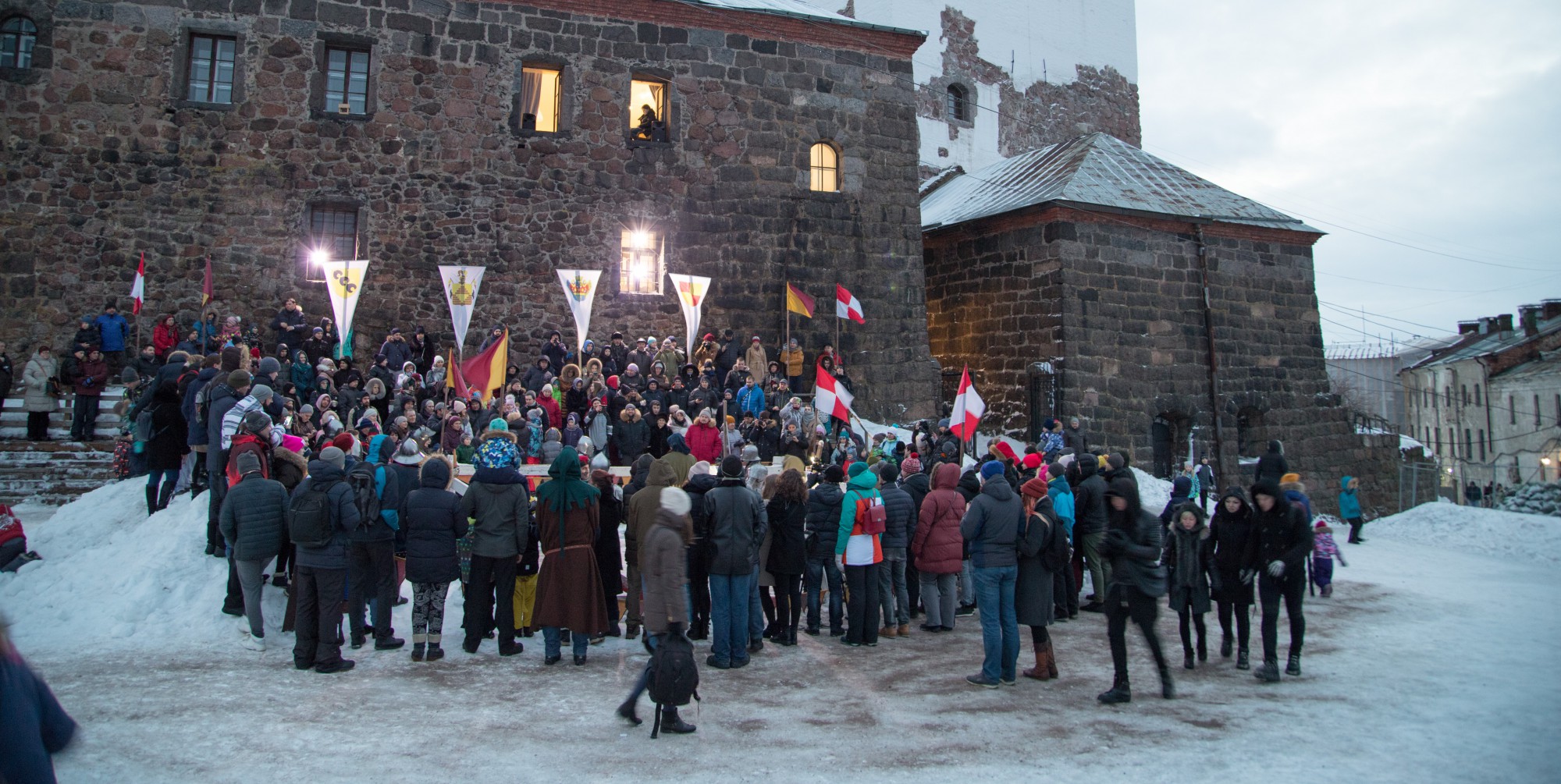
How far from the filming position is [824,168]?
63.8 feet

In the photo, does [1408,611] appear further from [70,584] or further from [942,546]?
[70,584]

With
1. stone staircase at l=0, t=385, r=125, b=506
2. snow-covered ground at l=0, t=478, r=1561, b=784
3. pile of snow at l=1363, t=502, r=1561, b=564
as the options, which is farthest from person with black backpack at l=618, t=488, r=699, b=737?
pile of snow at l=1363, t=502, r=1561, b=564

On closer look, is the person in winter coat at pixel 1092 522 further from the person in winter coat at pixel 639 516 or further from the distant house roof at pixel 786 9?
the distant house roof at pixel 786 9

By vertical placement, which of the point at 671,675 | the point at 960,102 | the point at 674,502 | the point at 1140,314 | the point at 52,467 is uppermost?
the point at 960,102

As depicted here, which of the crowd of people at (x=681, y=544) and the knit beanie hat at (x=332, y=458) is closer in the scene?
the crowd of people at (x=681, y=544)

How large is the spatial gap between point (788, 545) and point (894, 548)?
1104 millimetres

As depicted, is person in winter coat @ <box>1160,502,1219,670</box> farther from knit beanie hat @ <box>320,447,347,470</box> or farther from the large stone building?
the large stone building

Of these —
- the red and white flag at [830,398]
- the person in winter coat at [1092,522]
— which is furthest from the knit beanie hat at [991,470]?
the red and white flag at [830,398]

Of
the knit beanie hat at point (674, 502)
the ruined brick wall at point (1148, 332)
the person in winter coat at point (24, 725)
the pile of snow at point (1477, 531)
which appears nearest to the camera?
the person in winter coat at point (24, 725)

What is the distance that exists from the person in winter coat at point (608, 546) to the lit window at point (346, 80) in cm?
1189

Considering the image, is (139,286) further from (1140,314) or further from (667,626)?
(1140,314)

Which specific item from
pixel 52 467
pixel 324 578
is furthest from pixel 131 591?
pixel 52 467

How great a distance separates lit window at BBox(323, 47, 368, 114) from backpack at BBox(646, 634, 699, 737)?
47.2ft

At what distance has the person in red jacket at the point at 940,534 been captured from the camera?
9.35 metres
